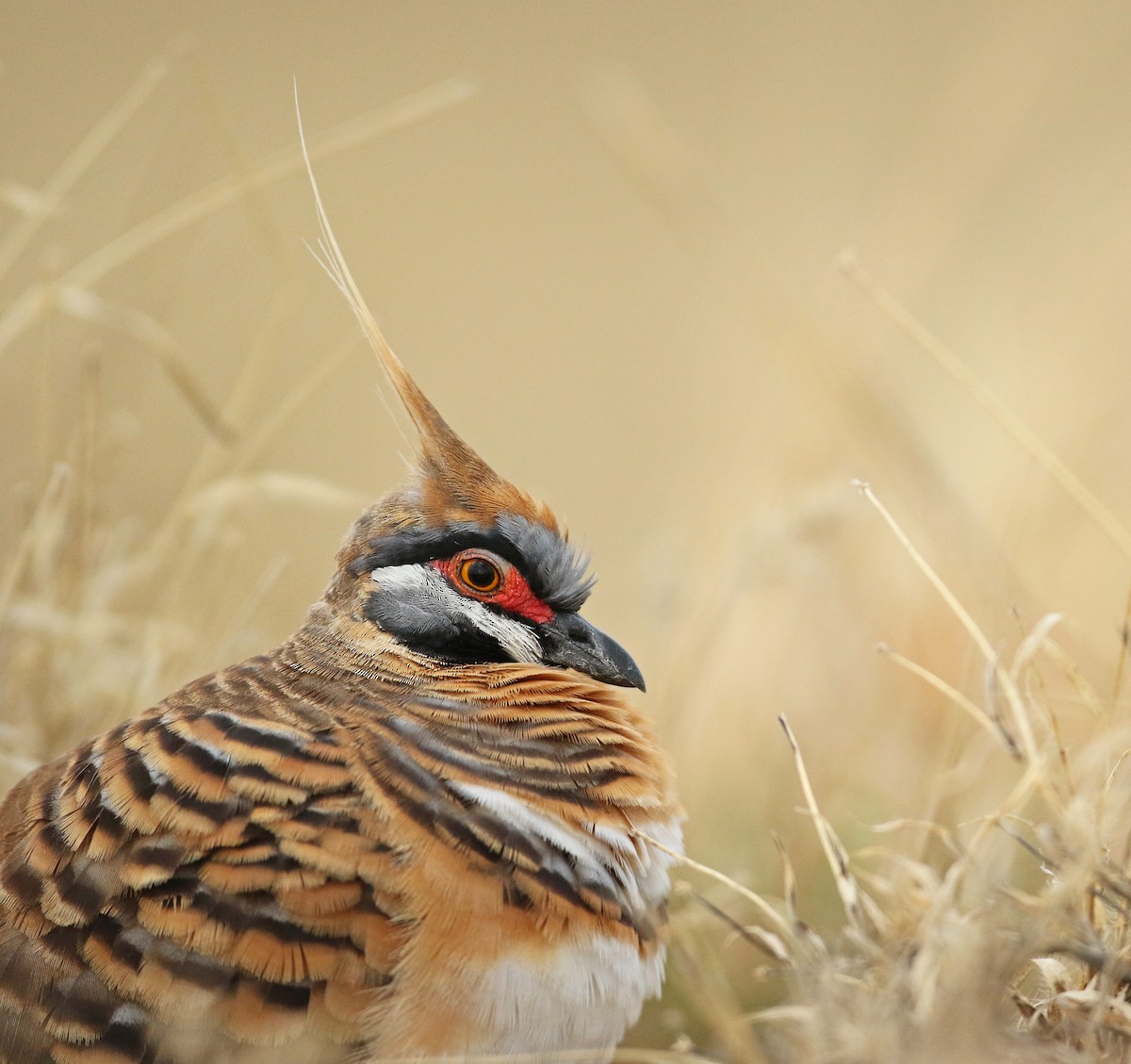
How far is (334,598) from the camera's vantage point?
3.01m

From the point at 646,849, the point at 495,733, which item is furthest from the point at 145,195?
the point at 646,849

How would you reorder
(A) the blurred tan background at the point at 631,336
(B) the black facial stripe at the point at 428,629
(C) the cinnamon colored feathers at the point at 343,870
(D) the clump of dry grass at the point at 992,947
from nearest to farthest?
(D) the clump of dry grass at the point at 992,947 → (C) the cinnamon colored feathers at the point at 343,870 → (B) the black facial stripe at the point at 428,629 → (A) the blurred tan background at the point at 631,336

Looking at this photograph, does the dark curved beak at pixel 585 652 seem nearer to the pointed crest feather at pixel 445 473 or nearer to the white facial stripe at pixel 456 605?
the white facial stripe at pixel 456 605

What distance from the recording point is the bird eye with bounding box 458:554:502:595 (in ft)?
9.65

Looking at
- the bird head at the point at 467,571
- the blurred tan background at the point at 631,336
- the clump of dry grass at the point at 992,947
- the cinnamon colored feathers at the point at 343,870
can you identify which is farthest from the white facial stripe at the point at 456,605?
the clump of dry grass at the point at 992,947

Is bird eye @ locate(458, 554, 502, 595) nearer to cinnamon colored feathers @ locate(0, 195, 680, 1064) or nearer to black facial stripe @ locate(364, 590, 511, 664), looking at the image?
black facial stripe @ locate(364, 590, 511, 664)

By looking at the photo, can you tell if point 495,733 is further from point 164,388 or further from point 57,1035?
point 164,388

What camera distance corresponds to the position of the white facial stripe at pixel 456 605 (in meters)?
2.90

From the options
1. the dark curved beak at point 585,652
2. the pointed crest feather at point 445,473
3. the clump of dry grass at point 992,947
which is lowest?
the clump of dry grass at point 992,947

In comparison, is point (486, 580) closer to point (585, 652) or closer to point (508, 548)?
point (508, 548)

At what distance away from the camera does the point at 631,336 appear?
877 centimetres

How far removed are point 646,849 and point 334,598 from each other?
3.33 ft

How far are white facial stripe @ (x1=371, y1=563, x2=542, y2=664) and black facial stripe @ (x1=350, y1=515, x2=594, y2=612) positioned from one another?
1.3 inches

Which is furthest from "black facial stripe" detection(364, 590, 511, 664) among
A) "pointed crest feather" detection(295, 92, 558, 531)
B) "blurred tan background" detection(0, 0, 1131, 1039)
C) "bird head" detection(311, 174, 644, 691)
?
"blurred tan background" detection(0, 0, 1131, 1039)
